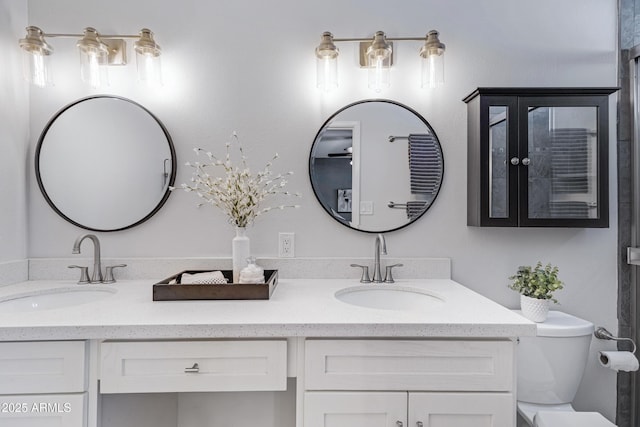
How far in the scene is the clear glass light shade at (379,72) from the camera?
1605mm

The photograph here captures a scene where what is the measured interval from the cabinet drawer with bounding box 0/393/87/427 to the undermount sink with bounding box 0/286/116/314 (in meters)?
0.46

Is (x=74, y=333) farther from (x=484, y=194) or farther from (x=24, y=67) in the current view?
(x=484, y=194)

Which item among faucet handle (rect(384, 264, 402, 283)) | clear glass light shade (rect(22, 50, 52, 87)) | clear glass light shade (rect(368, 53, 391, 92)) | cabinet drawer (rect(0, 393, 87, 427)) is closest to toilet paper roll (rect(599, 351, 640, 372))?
faucet handle (rect(384, 264, 402, 283))

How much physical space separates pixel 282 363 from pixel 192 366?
28cm

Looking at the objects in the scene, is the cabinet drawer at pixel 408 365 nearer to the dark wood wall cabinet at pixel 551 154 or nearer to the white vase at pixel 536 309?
the white vase at pixel 536 309

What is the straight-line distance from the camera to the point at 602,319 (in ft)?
5.52

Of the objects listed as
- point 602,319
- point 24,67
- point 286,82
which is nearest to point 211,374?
point 286,82

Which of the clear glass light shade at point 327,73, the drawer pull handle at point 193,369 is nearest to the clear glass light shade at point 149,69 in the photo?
the clear glass light shade at point 327,73

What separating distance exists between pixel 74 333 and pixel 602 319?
223 centimetres

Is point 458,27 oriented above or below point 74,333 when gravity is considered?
above

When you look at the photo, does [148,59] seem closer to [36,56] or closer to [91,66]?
[91,66]

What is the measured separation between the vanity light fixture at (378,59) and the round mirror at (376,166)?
14 cm

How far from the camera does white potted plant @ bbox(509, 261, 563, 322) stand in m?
1.48

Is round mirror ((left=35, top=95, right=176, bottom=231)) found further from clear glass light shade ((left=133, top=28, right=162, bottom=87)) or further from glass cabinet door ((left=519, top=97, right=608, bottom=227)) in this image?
glass cabinet door ((left=519, top=97, right=608, bottom=227))
